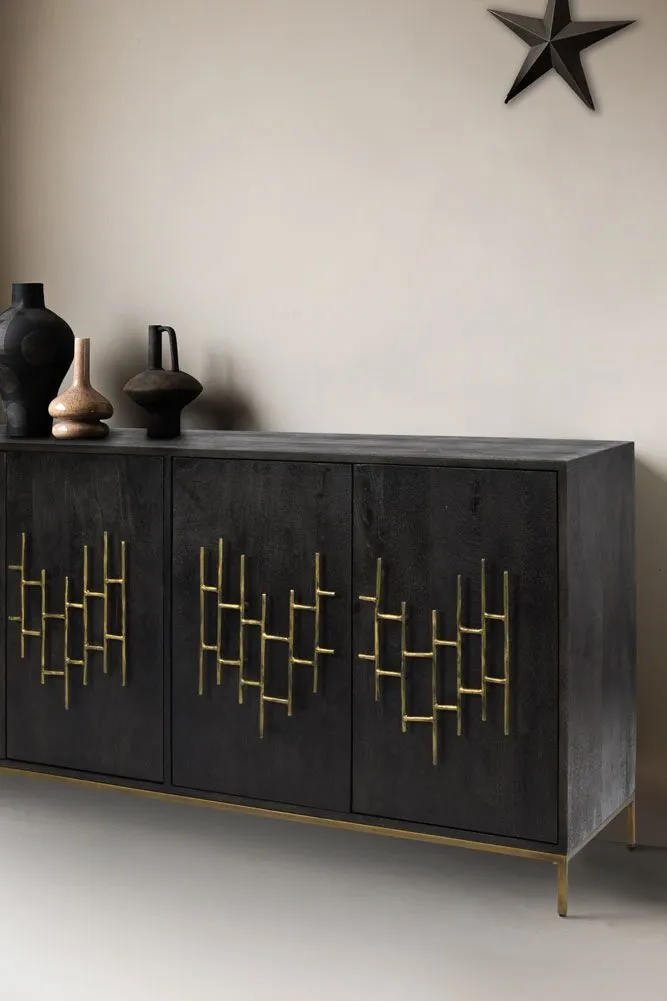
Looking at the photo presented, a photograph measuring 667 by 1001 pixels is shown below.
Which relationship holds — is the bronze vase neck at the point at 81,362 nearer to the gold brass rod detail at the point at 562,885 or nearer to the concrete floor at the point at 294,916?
the concrete floor at the point at 294,916

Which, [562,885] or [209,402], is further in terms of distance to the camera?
[209,402]

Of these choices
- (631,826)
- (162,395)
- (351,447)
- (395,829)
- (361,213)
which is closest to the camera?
(395,829)

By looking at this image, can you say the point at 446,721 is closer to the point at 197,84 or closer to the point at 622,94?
the point at 622,94

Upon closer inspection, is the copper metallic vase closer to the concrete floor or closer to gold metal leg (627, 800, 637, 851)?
the concrete floor

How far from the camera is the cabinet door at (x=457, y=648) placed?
248 centimetres

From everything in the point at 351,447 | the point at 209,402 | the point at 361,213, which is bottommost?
the point at 351,447

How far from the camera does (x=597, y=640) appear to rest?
8.59 ft

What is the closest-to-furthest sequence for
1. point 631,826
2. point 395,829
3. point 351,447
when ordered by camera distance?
point 395,829, point 351,447, point 631,826

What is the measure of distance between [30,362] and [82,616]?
2.09 ft

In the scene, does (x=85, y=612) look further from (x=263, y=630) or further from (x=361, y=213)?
(x=361, y=213)

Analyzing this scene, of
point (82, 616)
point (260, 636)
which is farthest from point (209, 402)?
point (260, 636)

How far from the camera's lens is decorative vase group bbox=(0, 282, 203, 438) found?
Result: 9.87 feet

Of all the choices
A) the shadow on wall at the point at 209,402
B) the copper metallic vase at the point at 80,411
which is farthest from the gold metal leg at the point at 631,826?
the copper metallic vase at the point at 80,411

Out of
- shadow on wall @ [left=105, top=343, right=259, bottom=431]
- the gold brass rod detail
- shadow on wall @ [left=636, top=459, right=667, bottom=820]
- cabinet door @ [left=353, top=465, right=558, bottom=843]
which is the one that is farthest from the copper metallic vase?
the gold brass rod detail
